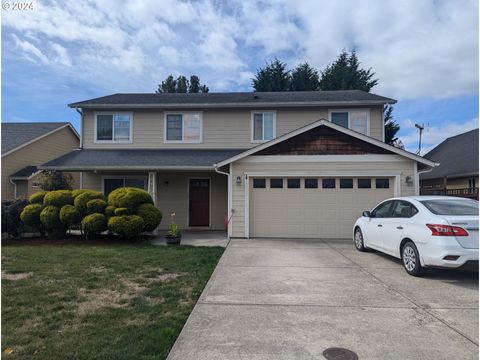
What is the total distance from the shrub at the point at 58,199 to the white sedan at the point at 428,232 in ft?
30.7

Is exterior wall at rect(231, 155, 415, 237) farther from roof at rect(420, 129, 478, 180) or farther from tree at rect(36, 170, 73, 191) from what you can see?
tree at rect(36, 170, 73, 191)

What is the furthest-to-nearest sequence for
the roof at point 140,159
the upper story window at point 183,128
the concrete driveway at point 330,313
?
the upper story window at point 183,128
the roof at point 140,159
the concrete driveway at point 330,313

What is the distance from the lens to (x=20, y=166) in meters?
17.5

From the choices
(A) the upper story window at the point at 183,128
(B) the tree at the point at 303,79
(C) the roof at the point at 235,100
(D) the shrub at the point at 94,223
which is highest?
(B) the tree at the point at 303,79

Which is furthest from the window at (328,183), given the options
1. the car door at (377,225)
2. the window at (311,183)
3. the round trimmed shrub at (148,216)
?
the round trimmed shrub at (148,216)

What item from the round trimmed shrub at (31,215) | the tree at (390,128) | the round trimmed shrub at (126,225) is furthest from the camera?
the tree at (390,128)

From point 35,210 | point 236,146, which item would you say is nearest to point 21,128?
point 35,210

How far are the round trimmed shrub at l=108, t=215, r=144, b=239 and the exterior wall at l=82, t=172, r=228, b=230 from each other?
152 inches

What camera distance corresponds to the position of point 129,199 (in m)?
10.2

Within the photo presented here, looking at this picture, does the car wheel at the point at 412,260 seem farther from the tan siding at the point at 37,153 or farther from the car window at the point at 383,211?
the tan siding at the point at 37,153

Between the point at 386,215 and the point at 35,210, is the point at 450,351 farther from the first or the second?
the point at 35,210

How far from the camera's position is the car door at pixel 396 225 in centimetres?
652

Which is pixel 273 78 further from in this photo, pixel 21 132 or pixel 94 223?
pixel 94 223

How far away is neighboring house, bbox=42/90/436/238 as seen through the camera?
1080 centimetres
